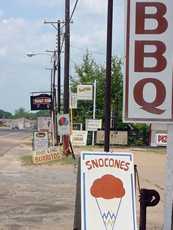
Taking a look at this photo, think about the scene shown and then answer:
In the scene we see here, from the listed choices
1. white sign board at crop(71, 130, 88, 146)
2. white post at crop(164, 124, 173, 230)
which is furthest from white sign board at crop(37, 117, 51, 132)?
white post at crop(164, 124, 173, 230)

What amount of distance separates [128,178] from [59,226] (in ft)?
13.7

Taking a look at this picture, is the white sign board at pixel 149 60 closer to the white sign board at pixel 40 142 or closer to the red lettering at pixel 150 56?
the red lettering at pixel 150 56

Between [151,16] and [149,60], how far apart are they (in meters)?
0.48

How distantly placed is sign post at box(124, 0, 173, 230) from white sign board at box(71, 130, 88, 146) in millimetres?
41891

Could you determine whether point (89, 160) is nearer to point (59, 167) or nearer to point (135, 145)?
point (59, 167)

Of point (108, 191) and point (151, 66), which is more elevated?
point (151, 66)

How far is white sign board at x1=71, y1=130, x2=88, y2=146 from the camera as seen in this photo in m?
49.8

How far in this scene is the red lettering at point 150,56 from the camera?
755cm

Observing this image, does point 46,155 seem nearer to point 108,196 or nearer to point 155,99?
point 108,196

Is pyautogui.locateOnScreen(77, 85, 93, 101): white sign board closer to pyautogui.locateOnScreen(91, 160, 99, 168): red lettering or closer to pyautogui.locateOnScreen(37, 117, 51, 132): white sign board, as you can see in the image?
pyautogui.locateOnScreen(37, 117, 51, 132): white sign board

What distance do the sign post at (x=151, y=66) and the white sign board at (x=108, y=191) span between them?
1.89 ft

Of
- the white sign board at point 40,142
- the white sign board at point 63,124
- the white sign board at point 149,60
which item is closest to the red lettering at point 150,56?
the white sign board at point 149,60

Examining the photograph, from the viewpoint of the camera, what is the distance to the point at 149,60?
7594 mm

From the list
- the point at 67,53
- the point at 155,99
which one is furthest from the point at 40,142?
the point at 155,99
